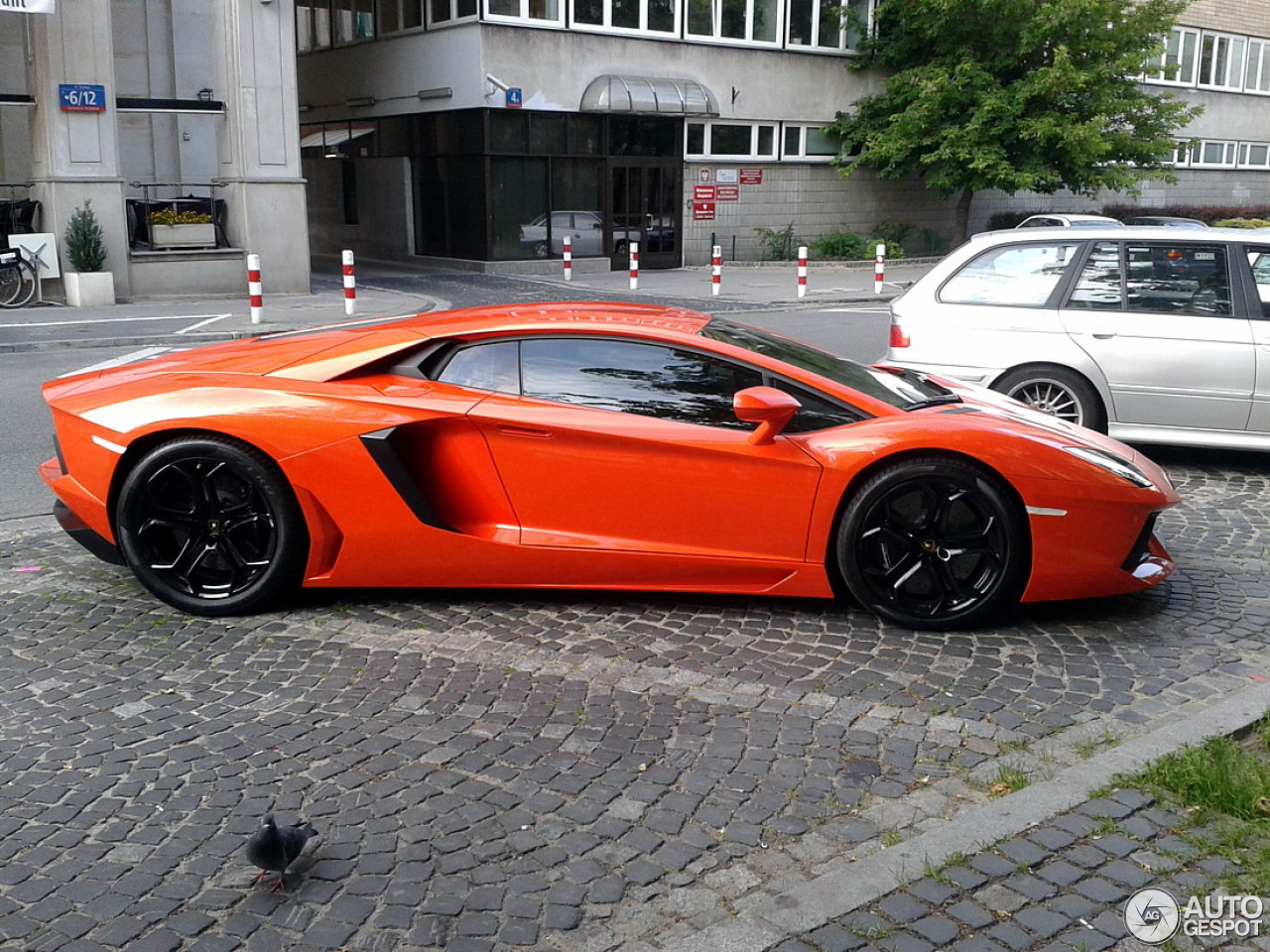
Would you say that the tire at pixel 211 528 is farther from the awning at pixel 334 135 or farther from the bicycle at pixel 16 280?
the awning at pixel 334 135

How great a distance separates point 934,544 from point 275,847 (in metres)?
3.00

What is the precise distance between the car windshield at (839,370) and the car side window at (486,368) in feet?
2.76

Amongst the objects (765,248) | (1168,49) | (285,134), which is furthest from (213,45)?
(1168,49)

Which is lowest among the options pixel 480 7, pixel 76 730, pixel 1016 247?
pixel 76 730

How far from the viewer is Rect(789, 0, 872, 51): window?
107ft

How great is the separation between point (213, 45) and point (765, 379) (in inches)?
715

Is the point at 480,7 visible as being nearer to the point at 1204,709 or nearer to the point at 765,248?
the point at 765,248

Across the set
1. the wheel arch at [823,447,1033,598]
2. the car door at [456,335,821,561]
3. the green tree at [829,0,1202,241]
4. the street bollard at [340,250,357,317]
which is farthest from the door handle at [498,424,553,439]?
the green tree at [829,0,1202,241]

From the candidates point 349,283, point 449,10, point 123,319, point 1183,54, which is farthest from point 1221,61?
point 123,319

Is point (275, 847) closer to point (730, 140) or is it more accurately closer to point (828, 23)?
point (730, 140)

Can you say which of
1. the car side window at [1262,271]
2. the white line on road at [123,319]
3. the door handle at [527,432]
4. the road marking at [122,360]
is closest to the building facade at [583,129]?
the white line on road at [123,319]

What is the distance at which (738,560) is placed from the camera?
5281 millimetres

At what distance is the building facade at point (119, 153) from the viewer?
746 inches

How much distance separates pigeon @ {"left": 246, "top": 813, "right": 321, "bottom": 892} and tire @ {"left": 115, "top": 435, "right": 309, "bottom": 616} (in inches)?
84.8
